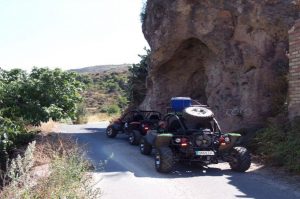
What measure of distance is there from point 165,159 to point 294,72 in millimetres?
4907

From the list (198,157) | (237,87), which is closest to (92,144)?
(237,87)

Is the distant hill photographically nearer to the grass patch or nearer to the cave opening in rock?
the cave opening in rock

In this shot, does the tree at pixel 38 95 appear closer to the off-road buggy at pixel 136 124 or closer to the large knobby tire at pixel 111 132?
the off-road buggy at pixel 136 124

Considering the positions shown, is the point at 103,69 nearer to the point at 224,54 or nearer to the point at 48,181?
the point at 224,54

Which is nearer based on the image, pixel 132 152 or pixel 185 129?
pixel 185 129

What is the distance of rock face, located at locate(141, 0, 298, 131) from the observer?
52.9 feet

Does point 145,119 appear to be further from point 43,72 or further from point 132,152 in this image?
point 43,72

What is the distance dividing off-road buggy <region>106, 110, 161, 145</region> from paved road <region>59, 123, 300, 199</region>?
3.85 meters

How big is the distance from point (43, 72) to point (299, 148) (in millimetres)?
9731

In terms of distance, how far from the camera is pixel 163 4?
21.1m

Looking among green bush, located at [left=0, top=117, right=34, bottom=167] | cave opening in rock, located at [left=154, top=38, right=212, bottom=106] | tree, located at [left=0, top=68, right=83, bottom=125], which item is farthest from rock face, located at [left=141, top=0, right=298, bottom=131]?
green bush, located at [left=0, top=117, right=34, bottom=167]

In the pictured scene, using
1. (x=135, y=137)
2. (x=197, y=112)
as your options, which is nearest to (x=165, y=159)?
(x=197, y=112)

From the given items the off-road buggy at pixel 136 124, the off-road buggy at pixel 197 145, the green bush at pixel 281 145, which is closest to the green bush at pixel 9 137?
the off-road buggy at pixel 136 124

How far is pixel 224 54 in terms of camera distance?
60.2ft
